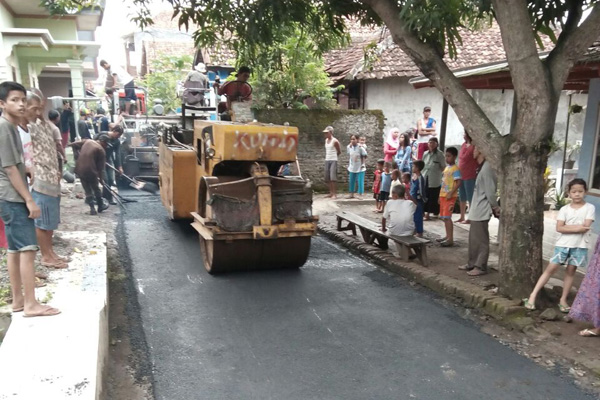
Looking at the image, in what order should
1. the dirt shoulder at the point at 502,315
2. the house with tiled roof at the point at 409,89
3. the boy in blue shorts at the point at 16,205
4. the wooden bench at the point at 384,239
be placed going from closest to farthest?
the boy in blue shorts at the point at 16,205 → the dirt shoulder at the point at 502,315 → the wooden bench at the point at 384,239 → the house with tiled roof at the point at 409,89

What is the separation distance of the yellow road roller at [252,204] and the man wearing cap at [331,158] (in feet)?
19.1

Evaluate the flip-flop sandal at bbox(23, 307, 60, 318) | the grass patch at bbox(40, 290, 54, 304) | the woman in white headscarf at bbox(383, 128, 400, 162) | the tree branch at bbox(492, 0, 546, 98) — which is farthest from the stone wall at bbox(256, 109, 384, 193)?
the flip-flop sandal at bbox(23, 307, 60, 318)

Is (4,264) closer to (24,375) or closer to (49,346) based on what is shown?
(49,346)

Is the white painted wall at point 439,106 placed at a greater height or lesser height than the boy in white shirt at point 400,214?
greater

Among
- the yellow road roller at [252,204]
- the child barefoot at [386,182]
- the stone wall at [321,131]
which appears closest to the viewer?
the yellow road roller at [252,204]

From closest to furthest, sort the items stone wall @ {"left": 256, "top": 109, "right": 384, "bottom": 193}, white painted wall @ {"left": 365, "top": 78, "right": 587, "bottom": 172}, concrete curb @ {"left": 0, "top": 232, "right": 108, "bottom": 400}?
concrete curb @ {"left": 0, "top": 232, "right": 108, "bottom": 400} → stone wall @ {"left": 256, "top": 109, "right": 384, "bottom": 193} → white painted wall @ {"left": 365, "top": 78, "right": 587, "bottom": 172}

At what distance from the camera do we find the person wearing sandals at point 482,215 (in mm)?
6496

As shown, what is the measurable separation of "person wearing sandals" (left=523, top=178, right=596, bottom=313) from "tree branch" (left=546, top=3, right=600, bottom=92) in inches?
43.2

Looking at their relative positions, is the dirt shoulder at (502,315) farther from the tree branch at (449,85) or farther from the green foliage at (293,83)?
the green foliage at (293,83)

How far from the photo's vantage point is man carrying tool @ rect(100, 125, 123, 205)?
1138cm

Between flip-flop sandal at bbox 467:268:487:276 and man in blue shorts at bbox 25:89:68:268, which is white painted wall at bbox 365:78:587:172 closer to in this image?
flip-flop sandal at bbox 467:268:487:276

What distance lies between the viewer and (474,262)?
22.5ft

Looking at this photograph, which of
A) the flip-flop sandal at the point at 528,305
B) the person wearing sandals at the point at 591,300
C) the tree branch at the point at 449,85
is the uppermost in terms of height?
the tree branch at the point at 449,85

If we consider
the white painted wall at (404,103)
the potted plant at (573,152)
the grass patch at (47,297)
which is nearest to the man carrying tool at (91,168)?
the grass patch at (47,297)
